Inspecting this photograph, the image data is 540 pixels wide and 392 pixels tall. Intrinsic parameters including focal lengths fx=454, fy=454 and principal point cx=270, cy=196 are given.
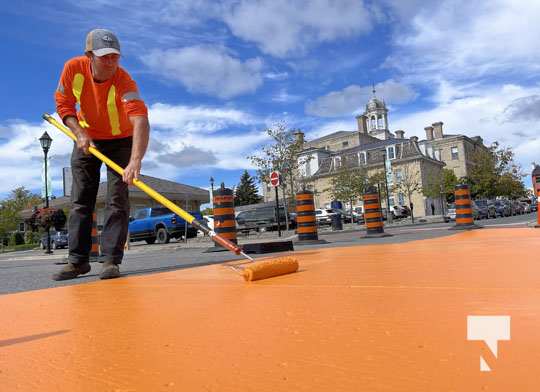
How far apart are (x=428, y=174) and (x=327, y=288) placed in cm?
5095

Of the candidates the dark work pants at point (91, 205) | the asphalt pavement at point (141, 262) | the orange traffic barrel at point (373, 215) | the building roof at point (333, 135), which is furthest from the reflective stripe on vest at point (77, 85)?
the building roof at point (333, 135)

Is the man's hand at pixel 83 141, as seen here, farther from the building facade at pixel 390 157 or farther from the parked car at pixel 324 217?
the parked car at pixel 324 217

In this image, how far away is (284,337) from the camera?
1.33 metres

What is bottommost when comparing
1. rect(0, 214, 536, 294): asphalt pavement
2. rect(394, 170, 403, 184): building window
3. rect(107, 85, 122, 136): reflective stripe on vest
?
rect(0, 214, 536, 294): asphalt pavement

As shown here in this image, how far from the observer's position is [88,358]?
1264 mm

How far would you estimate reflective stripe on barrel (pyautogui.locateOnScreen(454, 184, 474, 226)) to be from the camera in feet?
34.4

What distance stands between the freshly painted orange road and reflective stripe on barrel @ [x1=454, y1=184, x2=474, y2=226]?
8636 millimetres

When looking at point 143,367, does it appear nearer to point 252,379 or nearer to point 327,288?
point 252,379

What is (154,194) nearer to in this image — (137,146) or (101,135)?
(137,146)

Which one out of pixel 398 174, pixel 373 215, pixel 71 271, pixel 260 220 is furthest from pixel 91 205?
pixel 398 174

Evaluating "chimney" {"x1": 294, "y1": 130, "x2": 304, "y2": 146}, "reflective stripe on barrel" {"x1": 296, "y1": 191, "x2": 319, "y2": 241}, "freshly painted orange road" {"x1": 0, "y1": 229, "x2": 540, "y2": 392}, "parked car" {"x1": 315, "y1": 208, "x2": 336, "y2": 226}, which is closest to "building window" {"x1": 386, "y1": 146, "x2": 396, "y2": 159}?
"parked car" {"x1": 315, "y1": 208, "x2": 336, "y2": 226}

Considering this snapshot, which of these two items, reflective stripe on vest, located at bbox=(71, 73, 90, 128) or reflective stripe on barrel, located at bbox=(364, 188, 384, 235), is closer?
reflective stripe on vest, located at bbox=(71, 73, 90, 128)

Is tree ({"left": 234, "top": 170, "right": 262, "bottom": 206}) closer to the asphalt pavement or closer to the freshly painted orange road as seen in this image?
the asphalt pavement

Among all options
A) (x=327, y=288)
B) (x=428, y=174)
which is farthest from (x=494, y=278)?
(x=428, y=174)
